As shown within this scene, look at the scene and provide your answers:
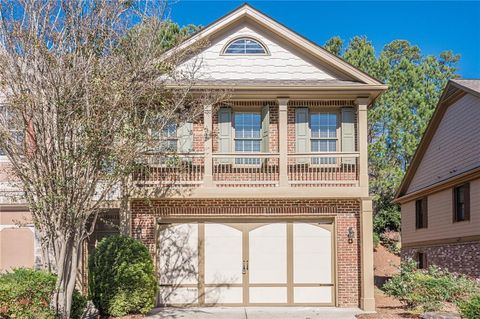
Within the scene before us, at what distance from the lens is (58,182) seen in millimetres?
11086

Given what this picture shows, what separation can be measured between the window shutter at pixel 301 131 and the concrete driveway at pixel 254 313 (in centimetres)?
424

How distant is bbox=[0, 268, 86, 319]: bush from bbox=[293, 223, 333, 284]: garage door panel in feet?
22.9

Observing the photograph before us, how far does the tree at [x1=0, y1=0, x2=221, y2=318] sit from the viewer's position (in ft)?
37.0

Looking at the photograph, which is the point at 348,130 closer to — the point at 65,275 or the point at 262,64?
the point at 262,64

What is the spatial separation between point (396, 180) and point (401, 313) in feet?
53.8

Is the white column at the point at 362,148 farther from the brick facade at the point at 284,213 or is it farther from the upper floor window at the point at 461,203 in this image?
the upper floor window at the point at 461,203

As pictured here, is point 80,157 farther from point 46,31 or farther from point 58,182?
point 46,31

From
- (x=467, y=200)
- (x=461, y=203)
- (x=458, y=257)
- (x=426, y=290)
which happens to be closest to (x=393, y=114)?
(x=461, y=203)

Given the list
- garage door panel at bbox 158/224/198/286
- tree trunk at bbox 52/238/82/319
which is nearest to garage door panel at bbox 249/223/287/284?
garage door panel at bbox 158/224/198/286

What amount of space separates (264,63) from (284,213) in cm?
426

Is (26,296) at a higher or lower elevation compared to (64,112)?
lower

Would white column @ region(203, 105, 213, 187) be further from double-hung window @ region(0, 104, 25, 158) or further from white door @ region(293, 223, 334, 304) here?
double-hung window @ region(0, 104, 25, 158)

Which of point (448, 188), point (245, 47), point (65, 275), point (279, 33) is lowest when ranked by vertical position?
point (65, 275)

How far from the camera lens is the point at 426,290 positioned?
543 inches
